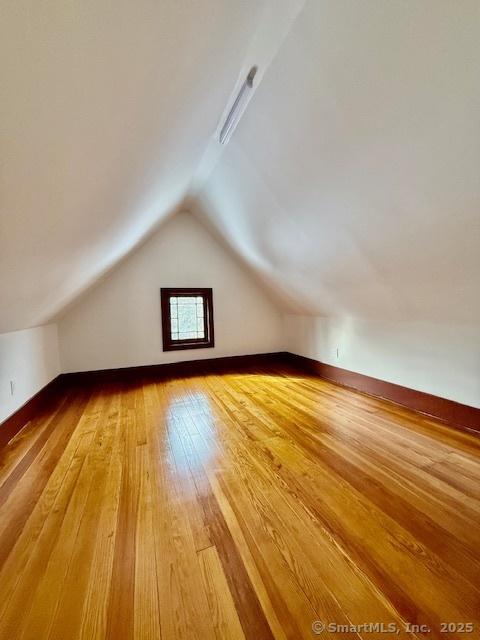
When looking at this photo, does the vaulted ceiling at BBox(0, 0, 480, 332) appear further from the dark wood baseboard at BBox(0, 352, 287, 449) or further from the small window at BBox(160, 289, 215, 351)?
the small window at BBox(160, 289, 215, 351)

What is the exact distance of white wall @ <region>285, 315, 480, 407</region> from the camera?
221cm

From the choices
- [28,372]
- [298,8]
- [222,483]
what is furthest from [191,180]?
[222,483]

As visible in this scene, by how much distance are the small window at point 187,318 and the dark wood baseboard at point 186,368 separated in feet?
0.98

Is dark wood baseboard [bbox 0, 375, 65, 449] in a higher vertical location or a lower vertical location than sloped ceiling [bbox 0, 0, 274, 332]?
lower

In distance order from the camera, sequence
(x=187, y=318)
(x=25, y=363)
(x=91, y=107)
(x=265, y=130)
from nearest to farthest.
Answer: (x=91, y=107) → (x=265, y=130) → (x=25, y=363) → (x=187, y=318)

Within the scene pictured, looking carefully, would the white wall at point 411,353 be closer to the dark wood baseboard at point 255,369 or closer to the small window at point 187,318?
the dark wood baseboard at point 255,369

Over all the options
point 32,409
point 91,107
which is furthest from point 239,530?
point 32,409

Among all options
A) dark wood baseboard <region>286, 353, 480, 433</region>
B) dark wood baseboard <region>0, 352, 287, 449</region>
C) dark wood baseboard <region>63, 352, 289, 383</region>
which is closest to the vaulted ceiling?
dark wood baseboard <region>286, 353, 480, 433</region>

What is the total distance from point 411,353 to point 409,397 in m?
0.45

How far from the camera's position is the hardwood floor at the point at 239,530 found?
86 cm

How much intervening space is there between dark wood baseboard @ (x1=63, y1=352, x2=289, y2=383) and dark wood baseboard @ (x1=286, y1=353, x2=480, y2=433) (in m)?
1.04

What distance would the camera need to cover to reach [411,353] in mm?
2652

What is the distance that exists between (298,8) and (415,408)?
309cm

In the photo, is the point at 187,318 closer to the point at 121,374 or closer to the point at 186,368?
the point at 186,368
